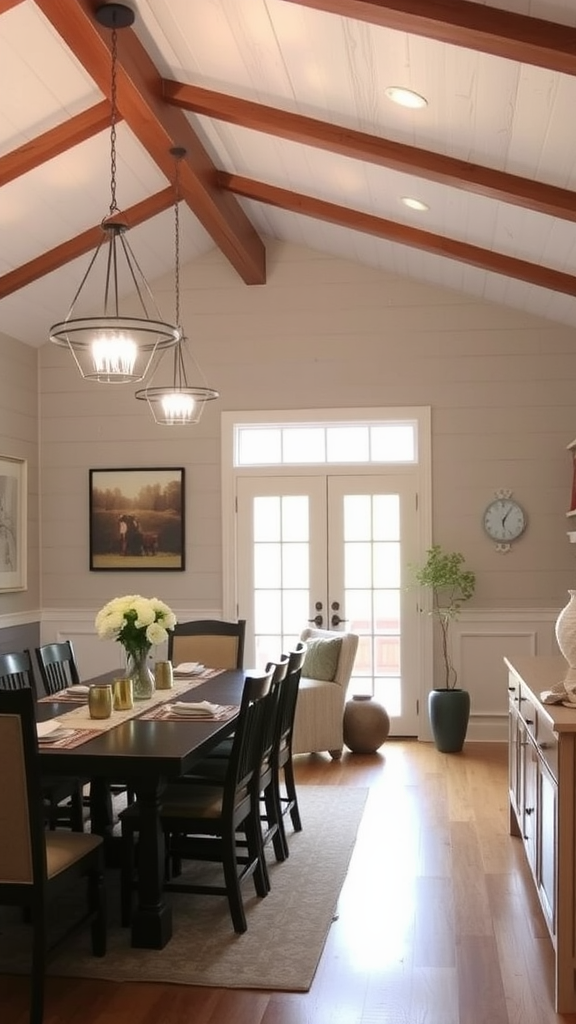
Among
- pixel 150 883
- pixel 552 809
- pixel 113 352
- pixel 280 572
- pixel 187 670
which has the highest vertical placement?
pixel 113 352

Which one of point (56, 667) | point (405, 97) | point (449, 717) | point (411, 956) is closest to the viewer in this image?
point (411, 956)

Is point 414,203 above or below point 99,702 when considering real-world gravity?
above

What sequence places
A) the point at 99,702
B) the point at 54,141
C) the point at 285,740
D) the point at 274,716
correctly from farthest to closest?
the point at 54,141 → the point at 285,740 → the point at 274,716 → the point at 99,702

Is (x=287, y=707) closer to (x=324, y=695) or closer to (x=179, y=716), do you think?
(x=179, y=716)

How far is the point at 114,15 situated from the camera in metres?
4.06

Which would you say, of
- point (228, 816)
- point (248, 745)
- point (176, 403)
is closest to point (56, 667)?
point (176, 403)

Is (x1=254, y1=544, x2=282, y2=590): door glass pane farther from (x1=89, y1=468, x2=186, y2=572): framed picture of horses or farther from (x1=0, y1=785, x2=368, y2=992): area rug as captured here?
(x1=0, y1=785, x2=368, y2=992): area rug

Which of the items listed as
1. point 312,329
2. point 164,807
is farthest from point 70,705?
point 312,329

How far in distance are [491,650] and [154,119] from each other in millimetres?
4384

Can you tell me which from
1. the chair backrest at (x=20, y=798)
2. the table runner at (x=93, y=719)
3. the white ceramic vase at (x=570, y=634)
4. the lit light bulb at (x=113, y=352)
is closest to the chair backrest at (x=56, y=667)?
the table runner at (x=93, y=719)

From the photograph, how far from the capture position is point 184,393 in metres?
5.36

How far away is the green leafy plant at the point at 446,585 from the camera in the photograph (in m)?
7.07

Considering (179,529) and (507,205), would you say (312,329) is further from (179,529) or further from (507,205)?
(507,205)

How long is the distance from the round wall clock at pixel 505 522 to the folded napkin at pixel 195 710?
3.68 metres
